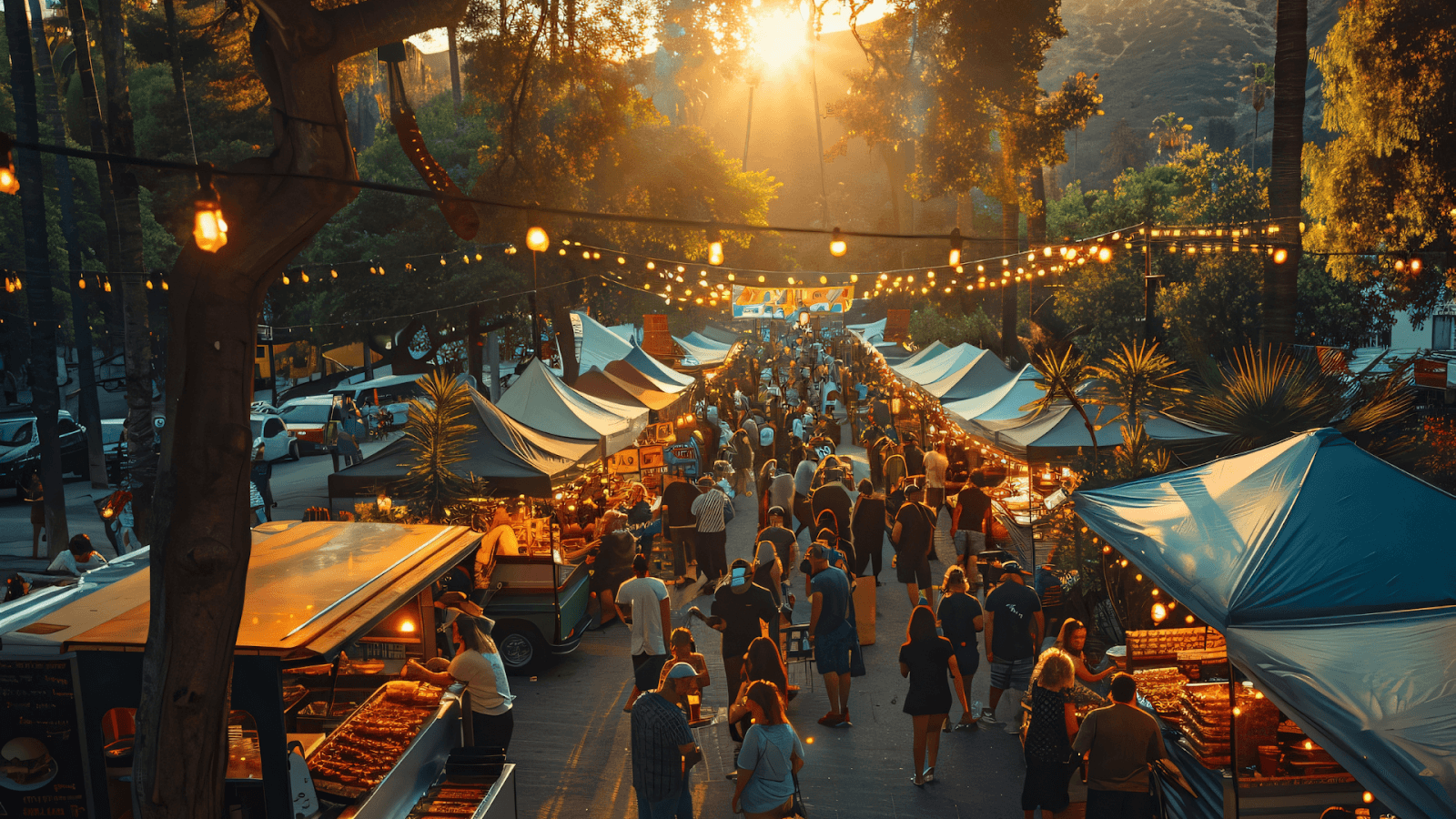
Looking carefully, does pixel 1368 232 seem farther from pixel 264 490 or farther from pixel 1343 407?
pixel 264 490

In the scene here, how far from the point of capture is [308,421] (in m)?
28.1

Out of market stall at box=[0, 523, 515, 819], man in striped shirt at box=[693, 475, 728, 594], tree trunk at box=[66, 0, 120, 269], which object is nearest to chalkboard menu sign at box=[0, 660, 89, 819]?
market stall at box=[0, 523, 515, 819]

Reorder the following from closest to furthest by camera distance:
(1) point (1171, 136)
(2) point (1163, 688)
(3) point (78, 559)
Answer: (2) point (1163, 688) < (3) point (78, 559) < (1) point (1171, 136)

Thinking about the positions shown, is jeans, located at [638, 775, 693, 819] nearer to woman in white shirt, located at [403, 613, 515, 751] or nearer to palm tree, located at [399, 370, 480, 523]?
woman in white shirt, located at [403, 613, 515, 751]

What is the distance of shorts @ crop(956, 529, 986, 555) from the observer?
11.4 metres

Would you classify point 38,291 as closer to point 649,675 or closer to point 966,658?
point 649,675

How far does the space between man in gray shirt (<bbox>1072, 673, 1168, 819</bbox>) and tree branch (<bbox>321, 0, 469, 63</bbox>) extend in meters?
5.50

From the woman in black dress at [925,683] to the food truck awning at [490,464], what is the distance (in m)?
5.37

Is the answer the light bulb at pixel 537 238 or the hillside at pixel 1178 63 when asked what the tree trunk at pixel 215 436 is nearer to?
the light bulb at pixel 537 238

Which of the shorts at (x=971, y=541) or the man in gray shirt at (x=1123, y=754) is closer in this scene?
the man in gray shirt at (x=1123, y=754)

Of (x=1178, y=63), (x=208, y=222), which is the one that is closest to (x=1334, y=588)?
(x=208, y=222)

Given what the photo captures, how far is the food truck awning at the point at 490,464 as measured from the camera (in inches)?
425

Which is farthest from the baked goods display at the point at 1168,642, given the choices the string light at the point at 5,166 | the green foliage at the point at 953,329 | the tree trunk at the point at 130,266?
the green foliage at the point at 953,329

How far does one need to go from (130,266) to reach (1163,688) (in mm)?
14118
